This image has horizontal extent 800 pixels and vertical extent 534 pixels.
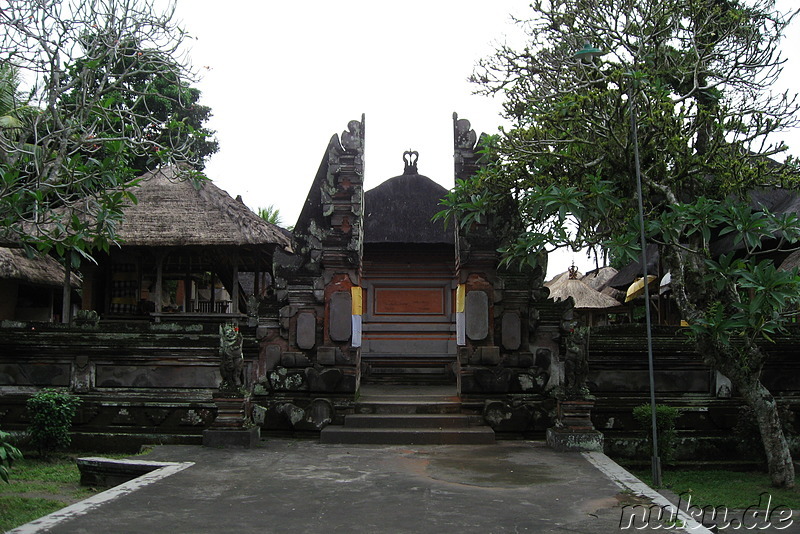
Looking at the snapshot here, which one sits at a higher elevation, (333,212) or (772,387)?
(333,212)

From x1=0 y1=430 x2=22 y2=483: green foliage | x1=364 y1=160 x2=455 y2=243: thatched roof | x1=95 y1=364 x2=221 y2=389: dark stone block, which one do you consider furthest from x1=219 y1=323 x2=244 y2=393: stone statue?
x1=364 y1=160 x2=455 y2=243: thatched roof

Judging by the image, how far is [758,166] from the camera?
875 centimetres

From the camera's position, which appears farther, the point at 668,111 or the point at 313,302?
the point at 313,302

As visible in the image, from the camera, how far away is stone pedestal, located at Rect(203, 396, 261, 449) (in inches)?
377

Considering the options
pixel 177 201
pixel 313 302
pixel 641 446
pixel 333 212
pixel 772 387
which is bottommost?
pixel 641 446

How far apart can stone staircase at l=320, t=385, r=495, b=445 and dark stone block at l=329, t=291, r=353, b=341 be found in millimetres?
1034

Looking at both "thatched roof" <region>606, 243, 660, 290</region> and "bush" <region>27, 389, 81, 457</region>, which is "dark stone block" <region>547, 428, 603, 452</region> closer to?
"bush" <region>27, 389, 81, 457</region>

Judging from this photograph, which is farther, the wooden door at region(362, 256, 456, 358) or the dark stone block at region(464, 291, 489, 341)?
the wooden door at region(362, 256, 456, 358)

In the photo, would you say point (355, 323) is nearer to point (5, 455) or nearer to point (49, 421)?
point (49, 421)

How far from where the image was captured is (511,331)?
1096 cm

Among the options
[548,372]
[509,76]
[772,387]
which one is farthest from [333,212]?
[772,387]

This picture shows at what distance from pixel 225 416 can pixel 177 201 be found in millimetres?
9749

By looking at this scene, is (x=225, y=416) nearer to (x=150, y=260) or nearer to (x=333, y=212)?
(x=333, y=212)

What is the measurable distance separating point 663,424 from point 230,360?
228 inches
